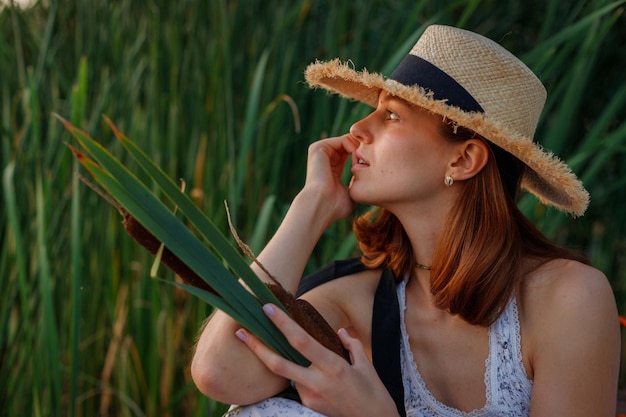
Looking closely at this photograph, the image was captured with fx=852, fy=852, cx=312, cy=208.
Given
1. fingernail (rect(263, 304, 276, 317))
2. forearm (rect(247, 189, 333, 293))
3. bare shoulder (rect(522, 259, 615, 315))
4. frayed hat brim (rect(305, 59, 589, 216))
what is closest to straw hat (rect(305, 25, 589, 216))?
frayed hat brim (rect(305, 59, 589, 216))

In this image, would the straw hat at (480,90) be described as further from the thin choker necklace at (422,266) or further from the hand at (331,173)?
the thin choker necklace at (422,266)

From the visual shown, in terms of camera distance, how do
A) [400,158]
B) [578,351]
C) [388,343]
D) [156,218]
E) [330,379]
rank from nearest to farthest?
1. [156,218]
2. [330,379]
3. [578,351]
4. [400,158]
5. [388,343]

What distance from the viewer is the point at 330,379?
54.2 inches

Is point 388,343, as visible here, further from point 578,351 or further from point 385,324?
point 578,351

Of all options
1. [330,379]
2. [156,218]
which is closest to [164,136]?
[330,379]

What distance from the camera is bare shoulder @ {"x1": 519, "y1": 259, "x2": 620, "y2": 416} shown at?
150cm

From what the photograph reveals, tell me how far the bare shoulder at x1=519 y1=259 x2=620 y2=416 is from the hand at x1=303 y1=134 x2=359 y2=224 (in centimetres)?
45

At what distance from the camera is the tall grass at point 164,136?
6.54ft

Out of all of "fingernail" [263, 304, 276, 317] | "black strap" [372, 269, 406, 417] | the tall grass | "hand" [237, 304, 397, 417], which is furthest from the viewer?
the tall grass

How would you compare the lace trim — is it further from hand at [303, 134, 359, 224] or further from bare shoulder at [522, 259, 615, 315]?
hand at [303, 134, 359, 224]

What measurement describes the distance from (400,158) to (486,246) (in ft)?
0.76

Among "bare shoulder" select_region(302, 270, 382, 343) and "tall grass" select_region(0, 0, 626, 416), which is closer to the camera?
"bare shoulder" select_region(302, 270, 382, 343)

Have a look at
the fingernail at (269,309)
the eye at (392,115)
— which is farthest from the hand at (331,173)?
the fingernail at (269,309)

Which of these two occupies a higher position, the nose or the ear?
the nose
